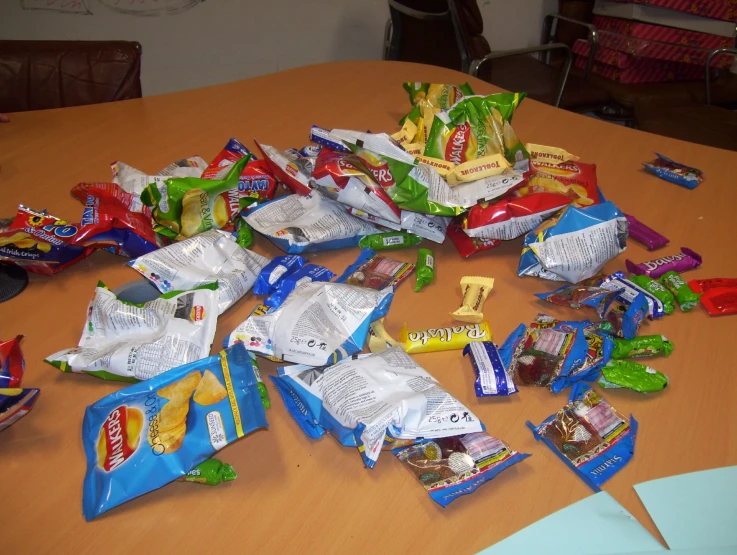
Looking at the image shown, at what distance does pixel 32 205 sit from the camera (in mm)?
1085

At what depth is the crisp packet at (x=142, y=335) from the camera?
73 cm

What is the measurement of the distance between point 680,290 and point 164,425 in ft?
2.58

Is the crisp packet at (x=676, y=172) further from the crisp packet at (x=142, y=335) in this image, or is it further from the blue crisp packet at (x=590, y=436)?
the crisp packet at (x=142, y=335)

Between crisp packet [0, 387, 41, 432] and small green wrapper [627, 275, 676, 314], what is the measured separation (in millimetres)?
879

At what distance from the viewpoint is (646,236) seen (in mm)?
1024

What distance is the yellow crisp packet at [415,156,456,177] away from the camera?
1021 millimetres

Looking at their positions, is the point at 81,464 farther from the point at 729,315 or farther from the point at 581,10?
the point at 581,10

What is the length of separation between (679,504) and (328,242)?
0.63 meters

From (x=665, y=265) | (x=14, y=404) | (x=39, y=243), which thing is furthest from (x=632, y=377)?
(x=39, y=243)

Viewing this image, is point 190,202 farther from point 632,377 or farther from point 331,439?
point 632,377

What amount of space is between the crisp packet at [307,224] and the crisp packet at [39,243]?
0.95 ft

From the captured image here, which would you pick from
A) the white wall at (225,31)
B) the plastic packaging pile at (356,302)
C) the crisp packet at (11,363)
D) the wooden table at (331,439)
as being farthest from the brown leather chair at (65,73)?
the crisp packet at (11,363)

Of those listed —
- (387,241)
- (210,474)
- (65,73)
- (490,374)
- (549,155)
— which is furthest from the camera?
(65,73)

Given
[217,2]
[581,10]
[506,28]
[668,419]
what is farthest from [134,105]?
[581,10]
